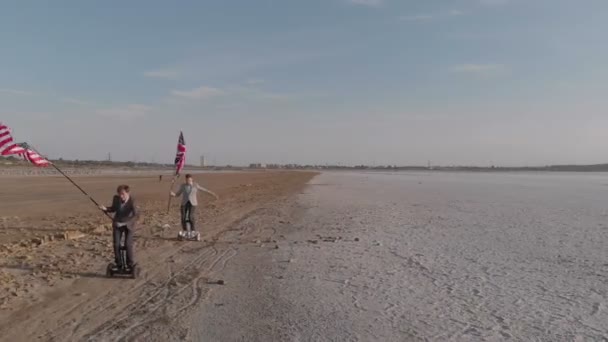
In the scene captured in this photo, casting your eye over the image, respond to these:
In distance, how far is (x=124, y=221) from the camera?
7.84 meters

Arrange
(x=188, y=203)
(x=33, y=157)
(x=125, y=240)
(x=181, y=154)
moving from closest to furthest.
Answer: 1. (x=125, y=240)
2. (x=33, y=157)
3. (x=188, y=203)
4. (x=181, y=154)

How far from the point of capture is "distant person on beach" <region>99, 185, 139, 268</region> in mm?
7762

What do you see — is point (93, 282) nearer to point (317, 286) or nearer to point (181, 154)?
point (317, 286)

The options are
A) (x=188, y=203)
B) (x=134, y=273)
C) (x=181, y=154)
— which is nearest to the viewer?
(x=134, y=273)

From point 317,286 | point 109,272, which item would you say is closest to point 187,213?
point 109,272

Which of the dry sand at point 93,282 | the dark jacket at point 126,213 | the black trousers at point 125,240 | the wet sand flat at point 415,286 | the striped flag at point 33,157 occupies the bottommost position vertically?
the wet sand flat at point 415,286

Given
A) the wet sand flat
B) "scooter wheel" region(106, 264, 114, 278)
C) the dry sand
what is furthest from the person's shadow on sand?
the wet sand flat

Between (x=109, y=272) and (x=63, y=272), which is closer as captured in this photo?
(x=109, y=272)

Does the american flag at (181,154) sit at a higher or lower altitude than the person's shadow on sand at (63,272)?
higher

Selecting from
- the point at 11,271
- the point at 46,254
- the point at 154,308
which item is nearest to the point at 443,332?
the point at 154,308

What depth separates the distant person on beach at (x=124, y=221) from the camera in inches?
306

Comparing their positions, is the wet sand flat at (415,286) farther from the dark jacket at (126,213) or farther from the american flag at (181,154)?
the american flag at (181,154)

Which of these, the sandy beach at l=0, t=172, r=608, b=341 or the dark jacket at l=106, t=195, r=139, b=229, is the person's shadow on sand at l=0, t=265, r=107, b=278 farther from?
the dark jacket at l=106, t=195, r=139, b=229

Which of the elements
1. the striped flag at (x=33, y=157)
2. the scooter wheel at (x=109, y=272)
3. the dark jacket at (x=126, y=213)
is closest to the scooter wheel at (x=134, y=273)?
the scooter wheel at (x=109, y=272)
